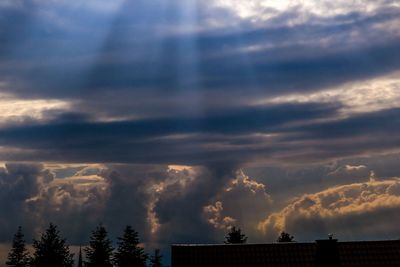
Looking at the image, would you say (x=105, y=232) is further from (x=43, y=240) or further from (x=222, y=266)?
(x=222, y=266)

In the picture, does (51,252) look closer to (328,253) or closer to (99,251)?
(99,251)

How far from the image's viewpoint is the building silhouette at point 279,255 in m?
69.4

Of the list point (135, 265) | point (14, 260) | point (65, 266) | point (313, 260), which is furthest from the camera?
point (14, 260)

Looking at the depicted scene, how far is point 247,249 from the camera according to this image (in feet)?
235

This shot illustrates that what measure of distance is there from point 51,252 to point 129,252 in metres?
16.8

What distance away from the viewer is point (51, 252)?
110 metres

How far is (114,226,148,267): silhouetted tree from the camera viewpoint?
9750cm

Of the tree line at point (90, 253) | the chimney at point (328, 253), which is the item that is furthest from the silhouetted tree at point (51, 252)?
the chimney at point (328, 253)

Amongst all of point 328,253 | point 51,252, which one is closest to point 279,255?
point 328,253

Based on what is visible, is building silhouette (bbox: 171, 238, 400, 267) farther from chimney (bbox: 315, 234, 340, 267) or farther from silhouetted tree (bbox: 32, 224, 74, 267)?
silhouetted tree (bbox: 32, 224, 74, 267)

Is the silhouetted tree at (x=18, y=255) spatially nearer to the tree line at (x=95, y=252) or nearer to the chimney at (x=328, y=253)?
the tree line at (x=95, y=252)

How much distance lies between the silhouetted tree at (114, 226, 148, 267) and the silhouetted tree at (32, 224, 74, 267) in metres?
14.2

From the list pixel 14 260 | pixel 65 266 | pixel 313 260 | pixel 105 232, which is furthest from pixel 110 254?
pixel 313 260

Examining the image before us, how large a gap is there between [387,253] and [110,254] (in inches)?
1592
